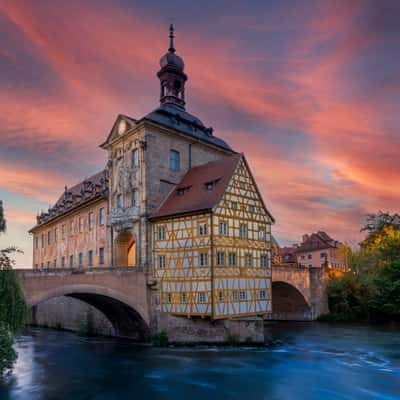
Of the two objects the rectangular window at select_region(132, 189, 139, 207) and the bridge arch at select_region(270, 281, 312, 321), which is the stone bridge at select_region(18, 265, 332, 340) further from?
the bridge arch at select_region(270, 281, 312, 321)

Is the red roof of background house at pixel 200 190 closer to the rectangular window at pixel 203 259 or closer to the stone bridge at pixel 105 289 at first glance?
the rectangular window at pixel 203 259

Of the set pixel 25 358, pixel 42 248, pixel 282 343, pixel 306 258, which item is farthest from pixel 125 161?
pixel 306 258

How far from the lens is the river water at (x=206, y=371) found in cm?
1582

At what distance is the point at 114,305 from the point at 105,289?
2922mm

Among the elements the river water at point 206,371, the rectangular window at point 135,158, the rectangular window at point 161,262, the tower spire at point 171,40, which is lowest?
the river water at point 206,371

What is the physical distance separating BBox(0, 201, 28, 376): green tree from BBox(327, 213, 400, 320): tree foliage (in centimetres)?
3097

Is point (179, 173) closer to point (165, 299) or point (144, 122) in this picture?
point (144, 122)

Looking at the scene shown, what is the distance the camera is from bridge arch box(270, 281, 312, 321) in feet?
126

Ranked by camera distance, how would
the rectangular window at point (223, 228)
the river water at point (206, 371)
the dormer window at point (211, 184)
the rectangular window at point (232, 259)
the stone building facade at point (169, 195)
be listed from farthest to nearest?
1. the dormer window at point (211, 184)
2. the stone building facade at point (169, 195)
3. the rectangular window at point (232, 259)
4. the rectangular window at point (223, 228)
5. the river water at point (206, 371)

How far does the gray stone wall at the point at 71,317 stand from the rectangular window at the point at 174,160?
1171 cm

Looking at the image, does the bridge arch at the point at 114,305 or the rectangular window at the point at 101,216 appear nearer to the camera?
the bridge arch at the point at 114,305

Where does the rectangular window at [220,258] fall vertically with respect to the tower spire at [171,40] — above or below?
below

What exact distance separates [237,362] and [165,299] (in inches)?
240

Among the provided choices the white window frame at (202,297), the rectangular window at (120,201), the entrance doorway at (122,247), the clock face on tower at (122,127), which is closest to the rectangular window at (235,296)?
the white window frame at (202,297)
